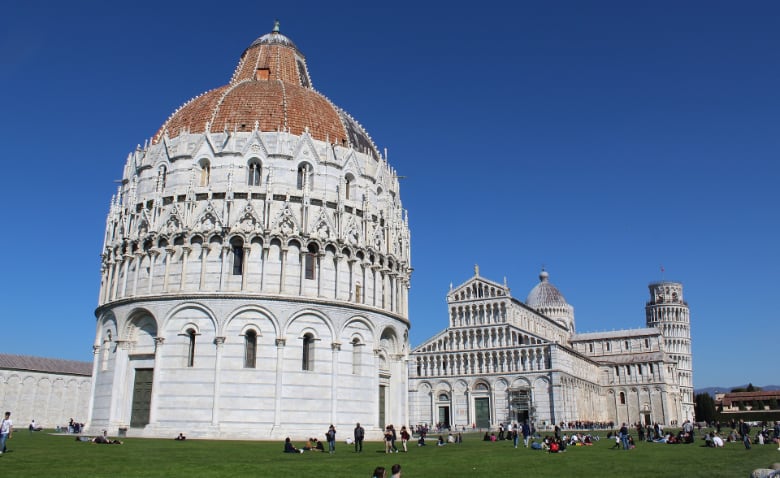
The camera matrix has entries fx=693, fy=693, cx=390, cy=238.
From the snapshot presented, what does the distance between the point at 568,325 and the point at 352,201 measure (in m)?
91.4

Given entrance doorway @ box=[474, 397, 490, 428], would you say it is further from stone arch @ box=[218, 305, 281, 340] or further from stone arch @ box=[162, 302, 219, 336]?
stone arch @ box=[162, 302, 219, 336]

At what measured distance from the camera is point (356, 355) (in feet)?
127

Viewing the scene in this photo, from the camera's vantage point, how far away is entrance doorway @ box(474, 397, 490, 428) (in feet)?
291

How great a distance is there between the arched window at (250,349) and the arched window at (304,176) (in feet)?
29.0

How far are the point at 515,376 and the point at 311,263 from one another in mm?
56587

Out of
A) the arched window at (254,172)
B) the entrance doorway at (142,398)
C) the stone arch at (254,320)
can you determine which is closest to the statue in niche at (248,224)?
the arched window at (254,172)

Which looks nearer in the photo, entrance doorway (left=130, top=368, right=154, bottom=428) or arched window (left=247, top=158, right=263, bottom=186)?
entrance doorway (left=130, top=368, right=154, bottom=428)

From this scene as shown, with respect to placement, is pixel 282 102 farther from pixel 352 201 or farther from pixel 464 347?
pixel 464 347

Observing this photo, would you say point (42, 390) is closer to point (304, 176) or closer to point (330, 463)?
point (304, 176)

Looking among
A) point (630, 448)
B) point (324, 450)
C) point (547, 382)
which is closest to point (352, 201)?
point (324, 450)

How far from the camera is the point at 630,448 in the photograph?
3128 cm

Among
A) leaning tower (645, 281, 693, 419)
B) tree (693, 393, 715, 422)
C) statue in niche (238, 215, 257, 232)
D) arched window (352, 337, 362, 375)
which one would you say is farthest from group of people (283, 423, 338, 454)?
tree (693, 393, 715, 422)

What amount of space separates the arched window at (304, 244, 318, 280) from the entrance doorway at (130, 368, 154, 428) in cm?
954

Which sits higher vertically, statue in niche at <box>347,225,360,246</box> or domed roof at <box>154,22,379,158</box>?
domed roof at <box>154,22,379,158</box>
